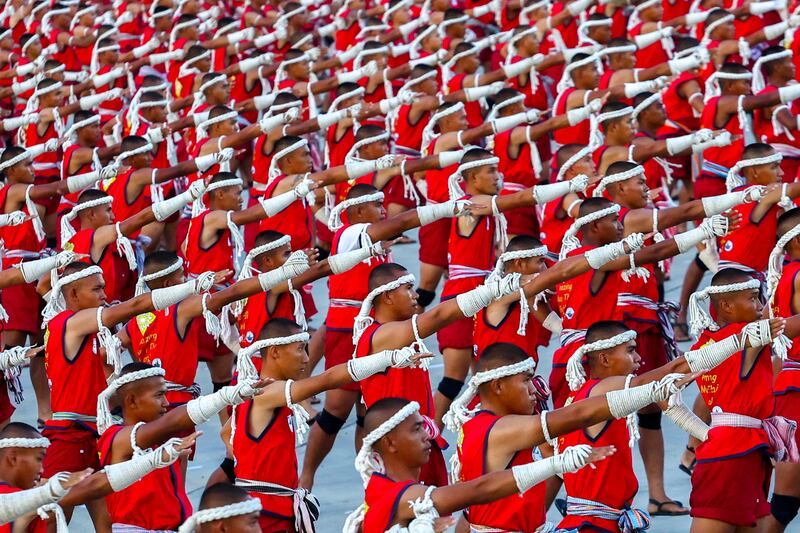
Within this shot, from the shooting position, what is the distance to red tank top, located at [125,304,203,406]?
298 inches

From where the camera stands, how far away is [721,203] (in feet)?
25.1

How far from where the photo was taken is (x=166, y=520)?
6113 millimetres

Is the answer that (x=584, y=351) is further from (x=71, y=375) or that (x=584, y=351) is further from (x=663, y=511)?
(x=71, y=375)

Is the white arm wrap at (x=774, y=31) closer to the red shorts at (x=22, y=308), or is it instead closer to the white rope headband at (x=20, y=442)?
the red shorts at (x=22, y=308)

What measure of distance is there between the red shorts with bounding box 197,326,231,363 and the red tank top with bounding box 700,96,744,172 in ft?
12.7

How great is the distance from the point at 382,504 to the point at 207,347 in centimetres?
373

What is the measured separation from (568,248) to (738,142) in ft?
9.49

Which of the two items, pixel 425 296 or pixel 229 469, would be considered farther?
pixel 425 296

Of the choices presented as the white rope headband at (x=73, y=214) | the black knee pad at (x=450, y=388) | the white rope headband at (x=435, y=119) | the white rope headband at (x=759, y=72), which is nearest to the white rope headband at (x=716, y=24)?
the white rope headband at (x=759, y=72)

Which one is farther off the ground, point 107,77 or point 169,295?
point 169,295

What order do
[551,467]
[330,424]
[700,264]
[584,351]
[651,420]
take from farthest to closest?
[700,264] < [330,424] < [651,420] < [584,351] < [551,467]

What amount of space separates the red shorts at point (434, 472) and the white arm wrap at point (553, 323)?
1.41 metres

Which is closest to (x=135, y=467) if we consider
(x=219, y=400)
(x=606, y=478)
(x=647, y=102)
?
(x=219, y=400)

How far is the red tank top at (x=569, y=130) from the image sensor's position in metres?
11.5
